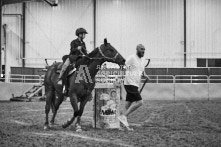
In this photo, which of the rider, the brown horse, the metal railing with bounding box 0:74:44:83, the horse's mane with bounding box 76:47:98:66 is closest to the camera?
the brown horse

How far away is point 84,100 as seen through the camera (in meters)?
8.61

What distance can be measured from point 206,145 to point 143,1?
24418mm

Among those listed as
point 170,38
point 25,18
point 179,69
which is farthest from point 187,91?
point 25,18

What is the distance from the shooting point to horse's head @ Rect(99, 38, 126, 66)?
8.30m

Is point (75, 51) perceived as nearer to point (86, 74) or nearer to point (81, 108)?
point (86, 74)

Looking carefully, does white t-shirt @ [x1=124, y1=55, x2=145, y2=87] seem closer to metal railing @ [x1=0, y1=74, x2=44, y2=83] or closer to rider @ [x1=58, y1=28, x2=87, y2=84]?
rider @ [x1=58, y1=28, x2=87, y2=84]

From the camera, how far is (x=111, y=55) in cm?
838

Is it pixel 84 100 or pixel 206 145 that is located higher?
pixel 84 100

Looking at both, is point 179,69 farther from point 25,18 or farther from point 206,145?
point 206,145

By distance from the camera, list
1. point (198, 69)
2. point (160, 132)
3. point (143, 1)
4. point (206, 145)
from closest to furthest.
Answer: point (206, 145) < point (160, 132) < point (198, 69) < point (143, 1)

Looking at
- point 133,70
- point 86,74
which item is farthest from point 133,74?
point 86,74

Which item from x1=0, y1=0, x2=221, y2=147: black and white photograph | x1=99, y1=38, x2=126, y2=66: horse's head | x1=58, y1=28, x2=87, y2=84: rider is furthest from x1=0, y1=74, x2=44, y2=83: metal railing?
x1=99, y1=38, x2=126, y2=66: horse's head

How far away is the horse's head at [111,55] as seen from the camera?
830 centimetres

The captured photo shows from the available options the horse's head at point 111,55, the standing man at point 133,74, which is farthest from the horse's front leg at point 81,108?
the horse's head at point 111,55
